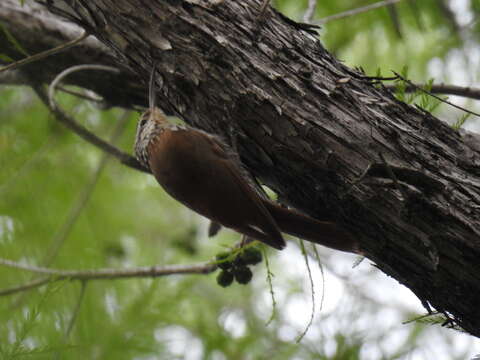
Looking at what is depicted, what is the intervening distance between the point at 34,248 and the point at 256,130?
9.70ft

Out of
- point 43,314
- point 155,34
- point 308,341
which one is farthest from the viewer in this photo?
point 308,341

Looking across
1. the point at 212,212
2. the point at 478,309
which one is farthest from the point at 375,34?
the point at 478,309

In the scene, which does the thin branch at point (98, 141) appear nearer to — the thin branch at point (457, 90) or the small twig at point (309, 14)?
the small twig at point (309, 14)

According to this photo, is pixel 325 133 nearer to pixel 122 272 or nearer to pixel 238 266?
pixel 238 266

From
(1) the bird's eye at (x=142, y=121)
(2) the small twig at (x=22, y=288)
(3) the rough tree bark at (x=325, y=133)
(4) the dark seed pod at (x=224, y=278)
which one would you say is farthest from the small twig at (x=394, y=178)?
(2) the small twig at (x=22, y=288)

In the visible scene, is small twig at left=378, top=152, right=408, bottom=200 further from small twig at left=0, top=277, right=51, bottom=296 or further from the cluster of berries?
small twig at left=0, top=277, right=51, bottom=296

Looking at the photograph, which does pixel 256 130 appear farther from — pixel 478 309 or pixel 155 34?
pixel 478 309

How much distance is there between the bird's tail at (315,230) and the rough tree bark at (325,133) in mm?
39

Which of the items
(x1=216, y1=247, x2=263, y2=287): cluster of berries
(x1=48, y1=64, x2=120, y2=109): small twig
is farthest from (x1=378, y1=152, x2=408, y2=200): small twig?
(x1=48, y1=64, x2=120, y2=109): small twig

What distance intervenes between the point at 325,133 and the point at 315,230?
43cm

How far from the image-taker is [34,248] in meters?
4.35

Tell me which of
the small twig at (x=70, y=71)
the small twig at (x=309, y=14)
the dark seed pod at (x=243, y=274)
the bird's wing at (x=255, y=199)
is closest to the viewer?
the bird's wing at (x=255, y=199)

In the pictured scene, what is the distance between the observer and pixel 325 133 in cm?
203

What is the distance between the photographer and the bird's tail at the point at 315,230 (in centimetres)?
214
